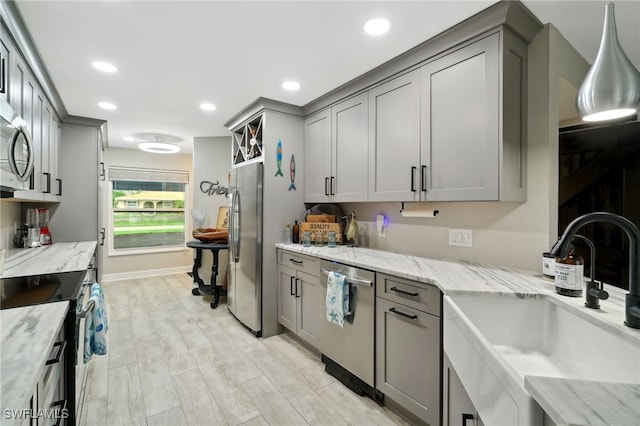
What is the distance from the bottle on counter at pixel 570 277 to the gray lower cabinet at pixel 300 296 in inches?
63.4

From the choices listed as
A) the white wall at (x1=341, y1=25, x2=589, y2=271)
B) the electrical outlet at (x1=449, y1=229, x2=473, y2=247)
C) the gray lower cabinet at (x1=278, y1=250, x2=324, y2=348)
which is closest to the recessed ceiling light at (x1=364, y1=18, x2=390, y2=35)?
the white wall at (x1=341, y1=25, x2=589, y2=271)

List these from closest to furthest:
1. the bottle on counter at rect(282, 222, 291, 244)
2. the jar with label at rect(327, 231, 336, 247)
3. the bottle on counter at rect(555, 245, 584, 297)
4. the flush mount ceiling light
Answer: the bottle on counter at rect(555, 245, 584, 297), the flush mount ceiling light, the jar with label at rect(327, 231, 336, 247), the bottle on counter at rect(282, 222, 291, 244)

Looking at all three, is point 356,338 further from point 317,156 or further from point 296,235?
point 317,156

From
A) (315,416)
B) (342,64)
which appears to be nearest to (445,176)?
(342,64)

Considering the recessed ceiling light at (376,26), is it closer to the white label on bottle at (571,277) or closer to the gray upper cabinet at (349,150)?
the gray upper cabinet at (349,150)

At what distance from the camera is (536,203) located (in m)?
1.80

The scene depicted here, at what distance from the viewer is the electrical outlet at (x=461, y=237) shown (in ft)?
7.06

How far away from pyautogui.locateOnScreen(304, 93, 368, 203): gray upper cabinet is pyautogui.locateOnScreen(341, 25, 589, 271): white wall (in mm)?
852

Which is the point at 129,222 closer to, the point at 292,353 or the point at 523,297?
the point at 292,353

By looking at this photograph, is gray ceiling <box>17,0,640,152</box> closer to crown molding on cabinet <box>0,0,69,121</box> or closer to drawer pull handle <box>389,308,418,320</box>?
crown molding on cabinet <box>0,0,69,121</box>

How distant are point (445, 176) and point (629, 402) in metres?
1.51

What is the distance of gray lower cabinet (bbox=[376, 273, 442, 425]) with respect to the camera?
5.28 feet

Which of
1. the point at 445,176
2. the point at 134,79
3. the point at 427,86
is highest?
the point at 134,79

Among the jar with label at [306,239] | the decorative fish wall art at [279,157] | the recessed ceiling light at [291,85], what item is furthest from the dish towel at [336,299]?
the recessed ceiling light at [291,85]
